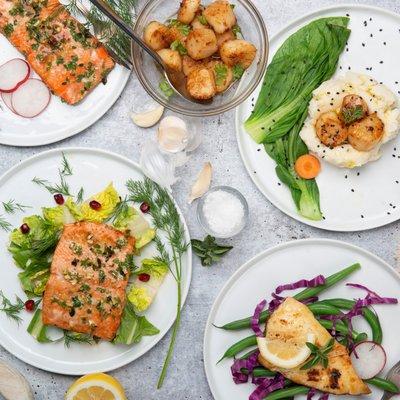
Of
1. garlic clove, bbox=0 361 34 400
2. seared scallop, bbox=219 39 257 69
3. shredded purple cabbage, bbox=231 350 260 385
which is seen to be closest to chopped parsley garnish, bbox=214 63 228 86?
seared scallop, bbox=219 39 257 69

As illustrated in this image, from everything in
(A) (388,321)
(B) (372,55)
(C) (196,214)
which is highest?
(B) (372,55)

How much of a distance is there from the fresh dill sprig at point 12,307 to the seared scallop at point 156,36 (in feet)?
5.15

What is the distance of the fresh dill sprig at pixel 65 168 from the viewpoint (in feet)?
12.0

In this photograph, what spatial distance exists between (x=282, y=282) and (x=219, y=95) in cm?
108

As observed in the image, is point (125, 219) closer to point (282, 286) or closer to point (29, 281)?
point (29, 281)

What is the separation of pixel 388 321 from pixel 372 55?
1.46m

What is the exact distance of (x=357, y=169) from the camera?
372cm

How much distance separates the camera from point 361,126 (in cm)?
347

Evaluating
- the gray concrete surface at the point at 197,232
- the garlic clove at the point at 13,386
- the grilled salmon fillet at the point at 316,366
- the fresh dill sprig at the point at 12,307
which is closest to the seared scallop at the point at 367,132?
the gray concrete surface at the point at 197,232

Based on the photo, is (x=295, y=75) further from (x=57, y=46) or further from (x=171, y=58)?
(x=57, y=46)

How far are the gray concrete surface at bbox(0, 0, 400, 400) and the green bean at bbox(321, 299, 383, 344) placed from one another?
341 millimetres

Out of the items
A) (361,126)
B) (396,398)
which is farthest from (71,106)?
(396,398)

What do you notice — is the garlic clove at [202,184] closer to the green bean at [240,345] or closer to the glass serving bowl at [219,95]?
the glass serving bowl at [219,95]

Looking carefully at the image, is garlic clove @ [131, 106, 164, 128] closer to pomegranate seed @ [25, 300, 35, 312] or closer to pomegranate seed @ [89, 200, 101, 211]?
pomegranate seed @ [89, 200, 101, 211]
